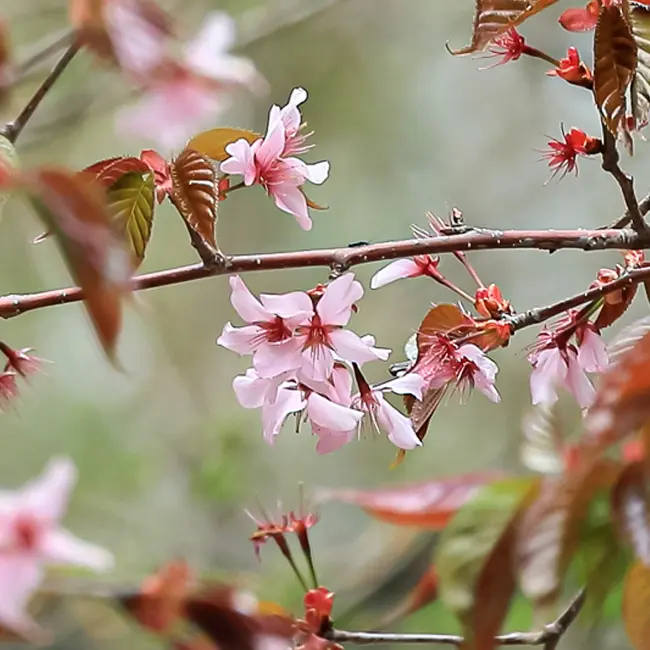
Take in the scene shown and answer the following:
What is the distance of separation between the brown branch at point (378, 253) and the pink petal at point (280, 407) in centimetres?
6

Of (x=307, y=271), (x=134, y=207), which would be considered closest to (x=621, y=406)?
(x=134, y=207)

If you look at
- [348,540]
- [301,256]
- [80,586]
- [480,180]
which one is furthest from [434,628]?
[80,586]

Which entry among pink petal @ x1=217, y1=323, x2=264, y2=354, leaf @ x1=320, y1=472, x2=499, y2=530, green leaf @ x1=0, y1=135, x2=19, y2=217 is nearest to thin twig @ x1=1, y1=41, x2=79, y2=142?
green leaf @ x1=0, y1=135, x2=19, y2=217

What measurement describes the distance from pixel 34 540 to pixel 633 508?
16cm

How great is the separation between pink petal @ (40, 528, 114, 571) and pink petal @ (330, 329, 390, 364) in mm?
173

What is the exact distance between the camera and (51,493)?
0.80 ft

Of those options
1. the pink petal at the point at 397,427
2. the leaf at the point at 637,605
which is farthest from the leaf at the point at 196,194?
the leaf at the point at 637,605

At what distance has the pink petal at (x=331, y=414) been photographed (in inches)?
15.3

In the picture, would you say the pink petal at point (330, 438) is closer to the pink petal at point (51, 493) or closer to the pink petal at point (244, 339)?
the pink petal at point (244, 339)

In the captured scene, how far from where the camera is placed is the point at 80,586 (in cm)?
25

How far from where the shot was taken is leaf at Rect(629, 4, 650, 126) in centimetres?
41

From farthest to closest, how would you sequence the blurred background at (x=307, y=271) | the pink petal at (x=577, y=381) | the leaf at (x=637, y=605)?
the blurred background at (x=307, y=271) → the pink petal at (x=577, y=381) → the leaf at (x=637, y=605)

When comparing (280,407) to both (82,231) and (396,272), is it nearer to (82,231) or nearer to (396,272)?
(396,272)

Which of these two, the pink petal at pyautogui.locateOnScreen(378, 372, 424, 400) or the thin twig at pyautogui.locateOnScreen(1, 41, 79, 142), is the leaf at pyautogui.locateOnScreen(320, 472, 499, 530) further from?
the thin twig at pyautogui.locateOnScreen(1, 41, 79, 142)
